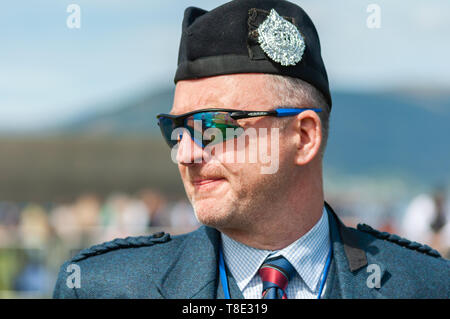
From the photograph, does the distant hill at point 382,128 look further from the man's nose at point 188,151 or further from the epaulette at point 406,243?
the man's nose at point 188,151

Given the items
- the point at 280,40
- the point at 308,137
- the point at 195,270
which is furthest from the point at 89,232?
the point at 280,40

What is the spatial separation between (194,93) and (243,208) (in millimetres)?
603

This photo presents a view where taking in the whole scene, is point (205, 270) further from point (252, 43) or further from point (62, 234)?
point (62, 234)

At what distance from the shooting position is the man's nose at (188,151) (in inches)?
112

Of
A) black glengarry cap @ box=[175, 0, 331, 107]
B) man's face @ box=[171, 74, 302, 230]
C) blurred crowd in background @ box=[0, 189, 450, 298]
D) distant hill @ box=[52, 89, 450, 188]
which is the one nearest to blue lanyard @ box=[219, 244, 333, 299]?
man's face @ box=[171, 74, 302, 230]

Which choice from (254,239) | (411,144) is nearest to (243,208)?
(254,239)

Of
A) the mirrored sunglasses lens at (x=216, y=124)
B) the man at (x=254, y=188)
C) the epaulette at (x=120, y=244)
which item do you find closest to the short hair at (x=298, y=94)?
the man at (x=254, y=188)

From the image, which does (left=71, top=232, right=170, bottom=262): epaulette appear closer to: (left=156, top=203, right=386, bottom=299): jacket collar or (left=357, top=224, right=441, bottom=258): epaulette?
(left=156, top=203, right=386, bottom=299): jacket collar

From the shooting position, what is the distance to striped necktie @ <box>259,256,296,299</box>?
2816 mm

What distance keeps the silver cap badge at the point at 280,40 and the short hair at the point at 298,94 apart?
88 mm

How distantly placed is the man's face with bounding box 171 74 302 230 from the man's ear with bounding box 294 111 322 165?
0.06m
